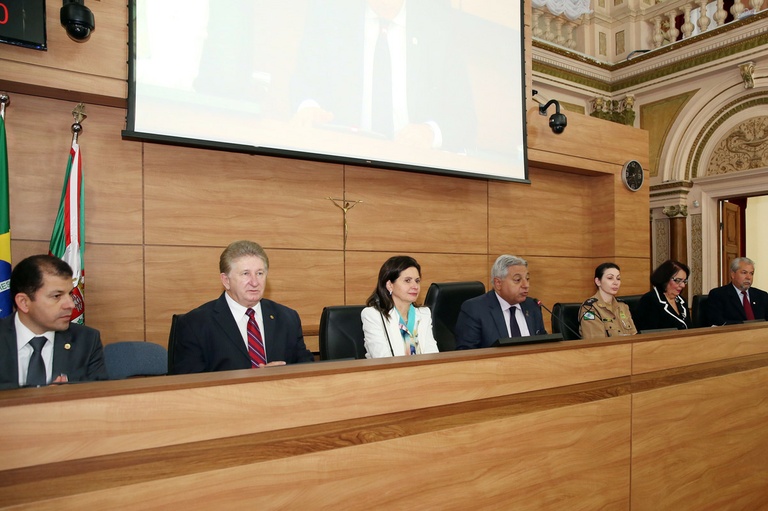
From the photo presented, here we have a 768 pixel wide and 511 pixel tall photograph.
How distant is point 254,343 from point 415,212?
2.24 meters

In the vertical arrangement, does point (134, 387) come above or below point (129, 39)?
below

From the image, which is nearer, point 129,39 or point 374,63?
point 129,39

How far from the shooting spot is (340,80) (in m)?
3.53

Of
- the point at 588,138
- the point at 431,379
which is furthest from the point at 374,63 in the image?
the point at 431,379

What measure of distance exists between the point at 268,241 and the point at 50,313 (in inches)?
70.2

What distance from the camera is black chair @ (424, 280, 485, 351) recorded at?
10.5 feet

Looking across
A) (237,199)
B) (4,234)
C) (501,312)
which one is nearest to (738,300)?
(501,312)

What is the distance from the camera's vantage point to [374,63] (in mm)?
3678

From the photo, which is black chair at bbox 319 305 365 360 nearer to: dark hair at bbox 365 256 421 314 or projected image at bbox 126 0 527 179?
dark hair at bbox 365 256 421 314

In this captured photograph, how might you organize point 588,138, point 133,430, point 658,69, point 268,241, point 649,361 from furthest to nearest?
1. point 658,69
2. point 588,138
3. point 268,241
4. point 649,361
5. point 133,430

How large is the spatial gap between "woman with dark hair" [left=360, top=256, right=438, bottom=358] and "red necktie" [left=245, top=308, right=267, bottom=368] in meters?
0.53

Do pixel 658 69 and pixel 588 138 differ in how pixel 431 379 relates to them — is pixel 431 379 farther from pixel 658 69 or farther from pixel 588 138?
pixel 658 69

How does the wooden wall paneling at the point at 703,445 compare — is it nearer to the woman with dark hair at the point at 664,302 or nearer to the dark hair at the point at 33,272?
the woman with dark hair at the point at 664,302

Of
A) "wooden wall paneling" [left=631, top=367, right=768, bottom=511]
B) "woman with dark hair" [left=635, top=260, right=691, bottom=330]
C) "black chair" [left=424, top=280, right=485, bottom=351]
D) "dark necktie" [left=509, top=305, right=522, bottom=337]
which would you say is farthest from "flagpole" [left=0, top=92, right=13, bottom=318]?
"woman with dark hair" [left=635, top=260, right=691, bottom=330]
